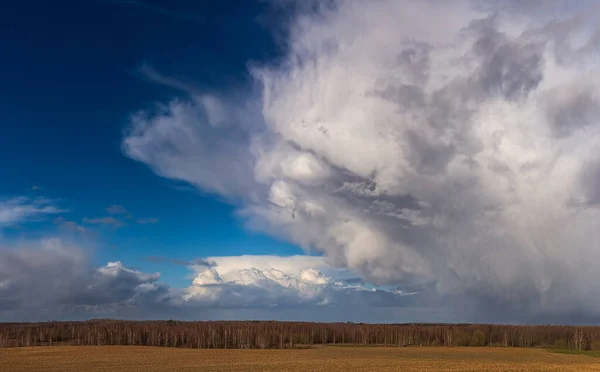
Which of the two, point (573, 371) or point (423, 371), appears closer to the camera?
point (423, 371)

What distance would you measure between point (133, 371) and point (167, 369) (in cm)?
595

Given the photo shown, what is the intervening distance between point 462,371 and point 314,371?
23.4 meters

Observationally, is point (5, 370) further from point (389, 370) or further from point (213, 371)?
point (389, 370)

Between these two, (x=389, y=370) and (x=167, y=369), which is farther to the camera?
(x=167, y=369)

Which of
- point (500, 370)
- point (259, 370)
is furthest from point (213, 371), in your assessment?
point (500, 370)

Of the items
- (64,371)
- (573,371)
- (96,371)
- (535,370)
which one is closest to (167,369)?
(96,371)

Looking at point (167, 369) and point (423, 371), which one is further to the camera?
point (167, 369)

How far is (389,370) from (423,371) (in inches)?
204

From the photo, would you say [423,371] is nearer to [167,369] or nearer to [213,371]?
[213,371]

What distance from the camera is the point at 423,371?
7650 cm

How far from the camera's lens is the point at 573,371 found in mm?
81750

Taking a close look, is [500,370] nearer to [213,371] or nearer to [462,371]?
[462,371]

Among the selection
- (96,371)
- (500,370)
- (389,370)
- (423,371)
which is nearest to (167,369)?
(96,371)

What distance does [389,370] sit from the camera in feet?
254
